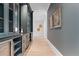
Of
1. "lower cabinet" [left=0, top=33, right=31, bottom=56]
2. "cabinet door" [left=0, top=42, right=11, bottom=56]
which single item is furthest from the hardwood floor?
"cabinet door" [left=0, top=42, right=11, bottom=56]

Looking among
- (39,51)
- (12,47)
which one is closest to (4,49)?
(12,47)

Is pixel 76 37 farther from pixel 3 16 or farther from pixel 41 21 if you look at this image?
pixel 41 21

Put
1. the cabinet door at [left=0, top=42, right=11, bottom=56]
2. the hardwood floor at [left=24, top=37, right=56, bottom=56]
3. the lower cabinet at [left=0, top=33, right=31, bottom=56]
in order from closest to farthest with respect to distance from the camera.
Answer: the cabinet door at [left=0, top=42, right=11, bottom=56] → the lower cabinet at [left=0, top=33, right=31, bottom=56] → the hardwood floor at [left=24, top=37, right=56, bottom=56]

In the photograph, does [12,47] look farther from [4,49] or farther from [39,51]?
[39,51]

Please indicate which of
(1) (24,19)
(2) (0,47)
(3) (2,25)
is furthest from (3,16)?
(1) (24,19)

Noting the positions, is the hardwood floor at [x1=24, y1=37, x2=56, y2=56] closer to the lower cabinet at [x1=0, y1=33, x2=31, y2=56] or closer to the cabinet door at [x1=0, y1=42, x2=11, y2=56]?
the lower cabinet at [x1=0, y1=33, x2=31, y2=56]

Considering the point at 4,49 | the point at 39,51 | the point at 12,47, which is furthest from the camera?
the point at 39,51

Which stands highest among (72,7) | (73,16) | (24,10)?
(24,10)

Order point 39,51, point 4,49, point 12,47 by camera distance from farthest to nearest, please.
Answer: point 39,51 < point 12,47 < point 4,49

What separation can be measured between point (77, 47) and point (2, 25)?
1787 millimetres

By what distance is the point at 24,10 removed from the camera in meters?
7.48

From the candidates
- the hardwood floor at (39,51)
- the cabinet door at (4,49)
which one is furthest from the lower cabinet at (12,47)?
the hardwood floor at (39,51)

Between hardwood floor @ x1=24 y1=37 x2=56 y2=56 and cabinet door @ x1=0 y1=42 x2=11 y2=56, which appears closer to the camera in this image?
cabinet door @ x1=0 y1=42 x2=11 y2=56

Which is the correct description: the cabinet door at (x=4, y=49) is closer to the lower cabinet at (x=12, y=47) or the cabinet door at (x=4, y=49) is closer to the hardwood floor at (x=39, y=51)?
the lower cabinet at (x=12, y=47)
